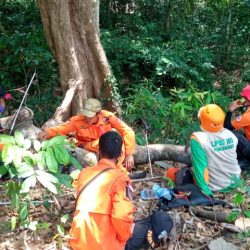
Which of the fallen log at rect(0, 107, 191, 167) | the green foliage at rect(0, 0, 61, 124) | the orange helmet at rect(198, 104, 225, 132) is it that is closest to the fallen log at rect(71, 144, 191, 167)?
the fallen log at rect(0, 107, 191, 167)

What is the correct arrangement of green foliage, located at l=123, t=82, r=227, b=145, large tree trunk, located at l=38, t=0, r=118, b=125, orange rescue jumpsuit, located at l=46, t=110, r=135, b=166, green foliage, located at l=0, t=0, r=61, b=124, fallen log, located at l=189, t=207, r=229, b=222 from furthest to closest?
1. green foliage, located at l=0, t=0, r=61, b=124
2. green foliage, located at l=123, t=82, r=227, b=145
3. large tree trunk, located at l=38, t=0, r=118, b=125
4. orange rescue jumpsuit, located at l=46, t=110, r=135, b=166
5. fallen log, located at l=189, t=207, r=229, b=222

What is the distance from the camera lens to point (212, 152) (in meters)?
4.50

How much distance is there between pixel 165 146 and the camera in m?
5.67

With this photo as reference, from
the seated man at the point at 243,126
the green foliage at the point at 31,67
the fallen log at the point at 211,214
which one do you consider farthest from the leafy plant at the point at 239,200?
the green foliage at the point at 31,67

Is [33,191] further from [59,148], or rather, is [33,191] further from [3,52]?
[3,52]

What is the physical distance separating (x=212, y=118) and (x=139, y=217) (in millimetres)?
1284

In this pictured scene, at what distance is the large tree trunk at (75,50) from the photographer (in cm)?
629

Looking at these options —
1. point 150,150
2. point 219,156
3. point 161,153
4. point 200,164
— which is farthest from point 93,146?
point 219,156

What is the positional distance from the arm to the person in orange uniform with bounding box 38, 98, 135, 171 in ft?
2.79

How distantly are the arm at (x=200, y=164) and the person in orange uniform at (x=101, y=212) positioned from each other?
1.56 m

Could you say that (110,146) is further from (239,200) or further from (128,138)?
(128,138)

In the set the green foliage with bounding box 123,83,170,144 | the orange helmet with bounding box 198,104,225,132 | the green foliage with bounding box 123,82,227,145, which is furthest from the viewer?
the green foliage with bounding box 123,83,170,144

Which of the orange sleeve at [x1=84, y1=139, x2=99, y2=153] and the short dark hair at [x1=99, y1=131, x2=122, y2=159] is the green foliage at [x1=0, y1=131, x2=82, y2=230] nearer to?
the short dark hair at [x1=99, y1=131, x2=122, y2=159]

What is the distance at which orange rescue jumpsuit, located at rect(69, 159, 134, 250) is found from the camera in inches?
118
